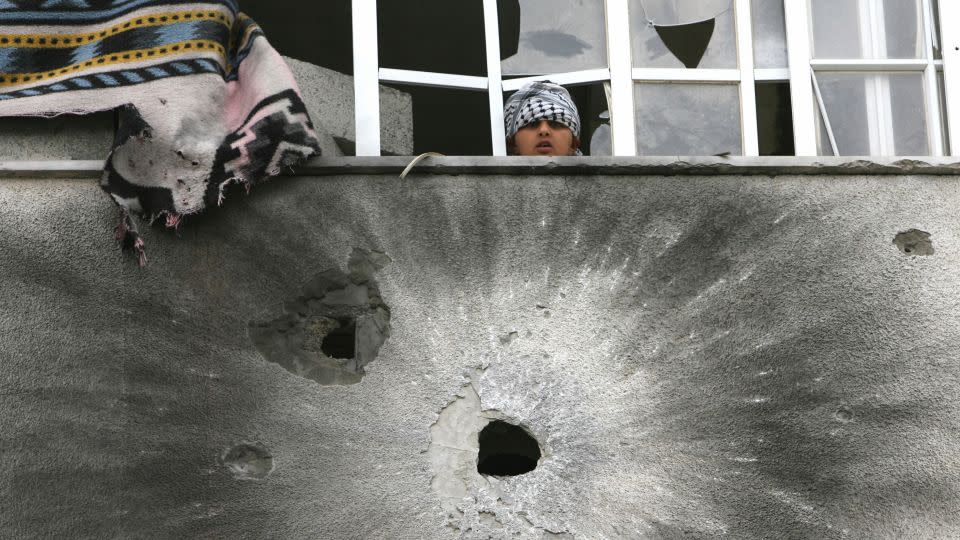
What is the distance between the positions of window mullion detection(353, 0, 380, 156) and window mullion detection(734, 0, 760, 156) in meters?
1.22

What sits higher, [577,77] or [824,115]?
[577,77]

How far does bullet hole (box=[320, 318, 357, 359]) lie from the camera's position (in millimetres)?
3914

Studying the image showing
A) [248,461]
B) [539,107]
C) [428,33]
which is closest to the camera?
[248,461]

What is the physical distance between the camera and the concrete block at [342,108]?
4320 mm

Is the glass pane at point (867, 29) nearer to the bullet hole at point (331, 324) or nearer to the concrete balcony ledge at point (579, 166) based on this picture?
the concrete balcony ledge at point (579, 166)

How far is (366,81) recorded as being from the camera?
427cm

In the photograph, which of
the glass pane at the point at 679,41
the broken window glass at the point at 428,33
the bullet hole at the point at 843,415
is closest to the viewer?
the bullet hole at the point at 843,415

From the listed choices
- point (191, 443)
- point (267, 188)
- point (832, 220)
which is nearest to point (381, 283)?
point (267, 188)

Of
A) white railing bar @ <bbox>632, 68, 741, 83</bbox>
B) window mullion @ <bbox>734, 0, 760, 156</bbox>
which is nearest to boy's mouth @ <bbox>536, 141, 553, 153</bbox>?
white railing bar @ <bbox>632, 68, 741, 83</bbox>

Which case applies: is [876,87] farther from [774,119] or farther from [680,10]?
[680,10]

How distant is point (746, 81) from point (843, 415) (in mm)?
1205

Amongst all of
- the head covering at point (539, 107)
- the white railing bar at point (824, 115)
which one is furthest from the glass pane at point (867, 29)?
the head covering at point (539, 107)

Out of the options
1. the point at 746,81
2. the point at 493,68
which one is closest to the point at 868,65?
the point at 746,81

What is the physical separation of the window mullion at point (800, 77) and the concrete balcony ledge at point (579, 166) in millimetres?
271
